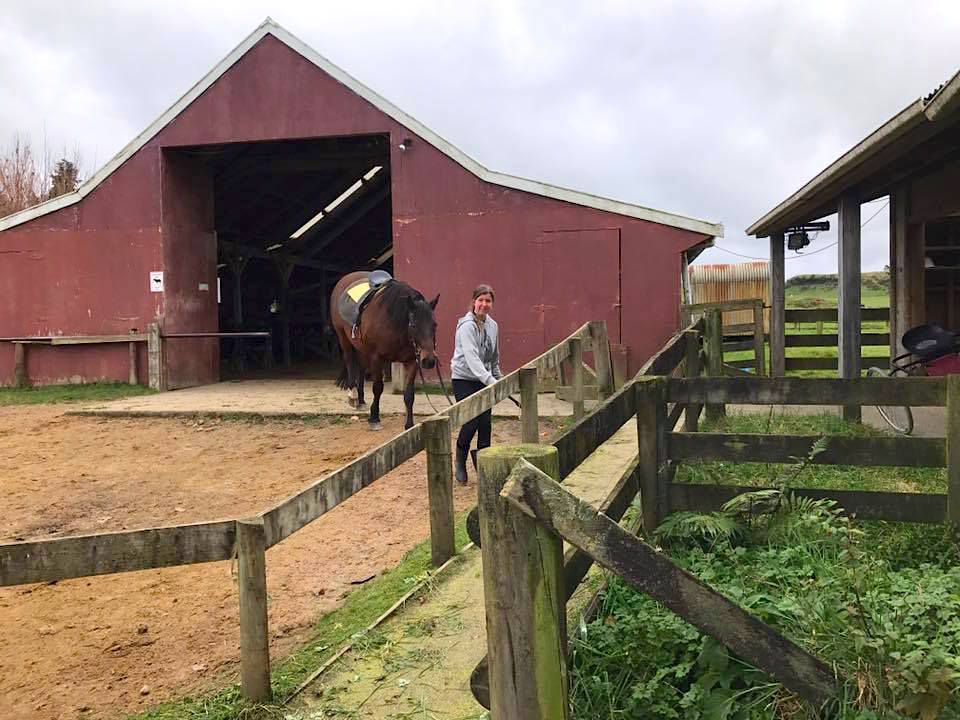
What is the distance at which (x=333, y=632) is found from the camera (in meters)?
3.32

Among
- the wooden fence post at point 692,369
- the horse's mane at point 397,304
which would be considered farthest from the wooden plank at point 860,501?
the horse's mane at point 397,304

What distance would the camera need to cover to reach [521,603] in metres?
1.62

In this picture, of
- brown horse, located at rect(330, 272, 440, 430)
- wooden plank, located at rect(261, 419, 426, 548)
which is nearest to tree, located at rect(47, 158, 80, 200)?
brown horse, located at rect(330, 272, 440, 430)

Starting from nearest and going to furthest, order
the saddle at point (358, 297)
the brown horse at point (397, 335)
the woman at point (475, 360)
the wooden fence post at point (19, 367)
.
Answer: the woman at point (475, 360) → the brown horse at point (397, 335) → the saddle at point (358, 297) → the wooden fence post at point (19, 367)

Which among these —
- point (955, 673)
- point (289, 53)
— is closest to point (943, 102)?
point (955, 673)

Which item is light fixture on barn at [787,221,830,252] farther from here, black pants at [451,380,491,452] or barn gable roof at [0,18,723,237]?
black pants at [451,380,491,452]

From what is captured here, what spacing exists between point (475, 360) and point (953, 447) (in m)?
3.15

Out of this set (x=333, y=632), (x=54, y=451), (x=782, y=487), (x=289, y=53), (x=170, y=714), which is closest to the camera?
(x=170, y=714)

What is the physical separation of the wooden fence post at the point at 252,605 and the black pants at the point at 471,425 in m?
3.13

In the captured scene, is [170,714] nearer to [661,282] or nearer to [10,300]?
[661,282]

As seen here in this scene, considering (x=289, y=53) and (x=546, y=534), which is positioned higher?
(x=289, y=53)

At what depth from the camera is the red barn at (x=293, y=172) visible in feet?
36.2

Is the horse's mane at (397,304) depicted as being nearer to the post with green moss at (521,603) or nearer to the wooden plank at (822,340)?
the wooden plank at (822,340)

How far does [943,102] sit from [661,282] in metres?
7.15
